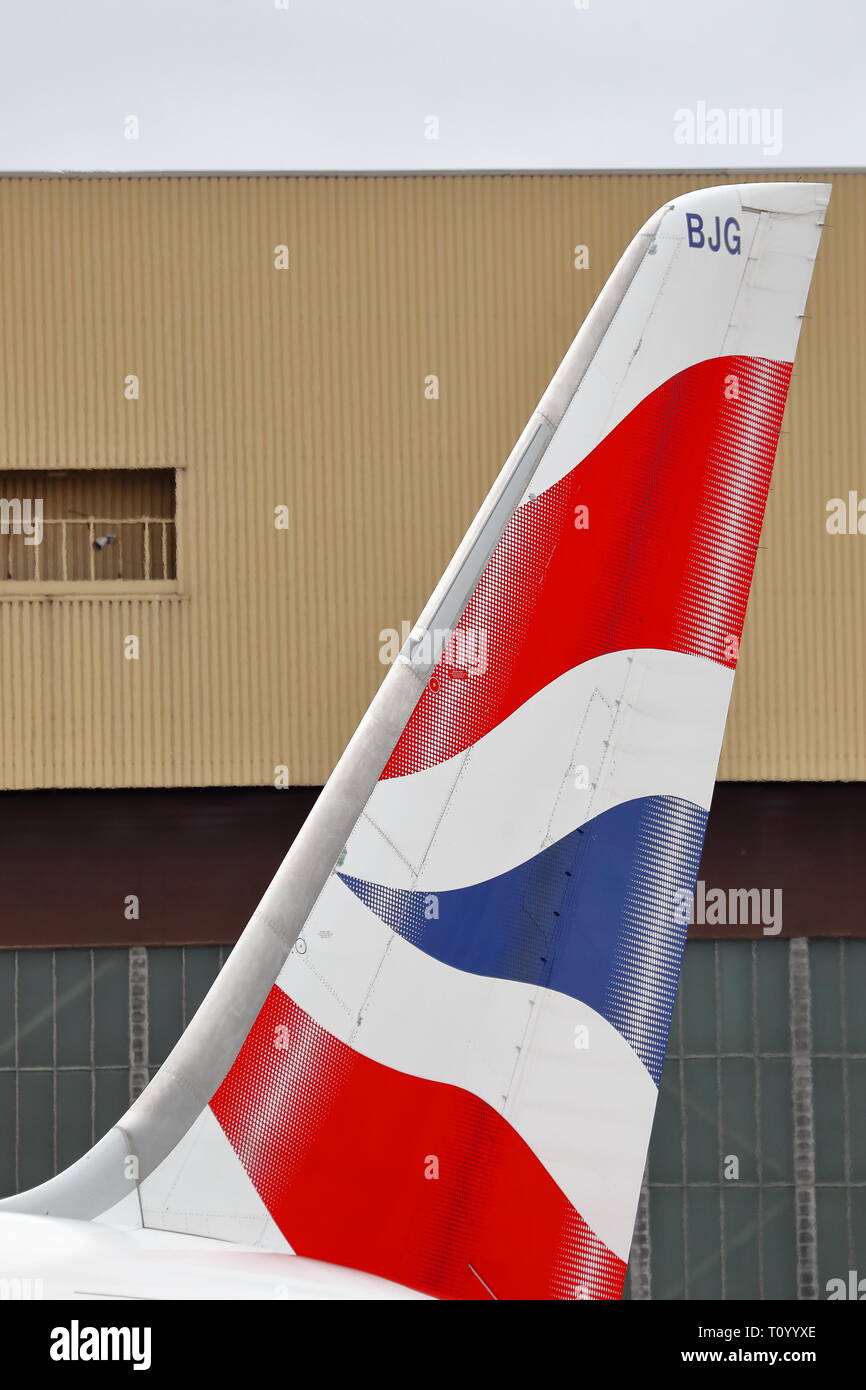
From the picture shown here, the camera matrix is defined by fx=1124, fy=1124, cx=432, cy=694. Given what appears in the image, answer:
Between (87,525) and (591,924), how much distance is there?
12.4 m

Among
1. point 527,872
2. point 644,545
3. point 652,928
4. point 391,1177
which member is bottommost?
point 391,1177

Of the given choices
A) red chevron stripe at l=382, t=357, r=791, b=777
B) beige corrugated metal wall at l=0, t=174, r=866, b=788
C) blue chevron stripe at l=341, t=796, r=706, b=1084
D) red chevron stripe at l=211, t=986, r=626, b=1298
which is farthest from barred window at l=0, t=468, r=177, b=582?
red chevron stripe at l=211, t=986, r=626, b=1298

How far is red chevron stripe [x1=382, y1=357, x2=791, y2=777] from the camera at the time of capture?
14.3 feet

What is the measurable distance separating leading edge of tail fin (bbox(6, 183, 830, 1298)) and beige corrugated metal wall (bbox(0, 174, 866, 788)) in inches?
406

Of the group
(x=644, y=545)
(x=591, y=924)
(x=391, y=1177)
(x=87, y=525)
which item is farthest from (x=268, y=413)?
(x=391, y=1177)

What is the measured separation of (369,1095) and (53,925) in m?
11.8

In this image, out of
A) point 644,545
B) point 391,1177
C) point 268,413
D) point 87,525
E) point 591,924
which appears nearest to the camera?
point 391,1177

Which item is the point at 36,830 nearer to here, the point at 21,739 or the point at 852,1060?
the point at 21,739

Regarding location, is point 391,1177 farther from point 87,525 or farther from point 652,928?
point 87,525

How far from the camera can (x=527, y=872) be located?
427 cm

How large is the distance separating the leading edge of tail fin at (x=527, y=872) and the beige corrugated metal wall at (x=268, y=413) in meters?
10.3

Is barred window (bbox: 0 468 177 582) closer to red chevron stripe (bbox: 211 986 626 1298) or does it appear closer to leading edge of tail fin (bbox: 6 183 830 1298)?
leading edge of tail fin (bbox: 6 183 830 1298)

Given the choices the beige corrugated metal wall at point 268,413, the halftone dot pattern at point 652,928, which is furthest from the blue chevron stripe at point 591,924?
the beige corrugated metal wall at point 268,413
